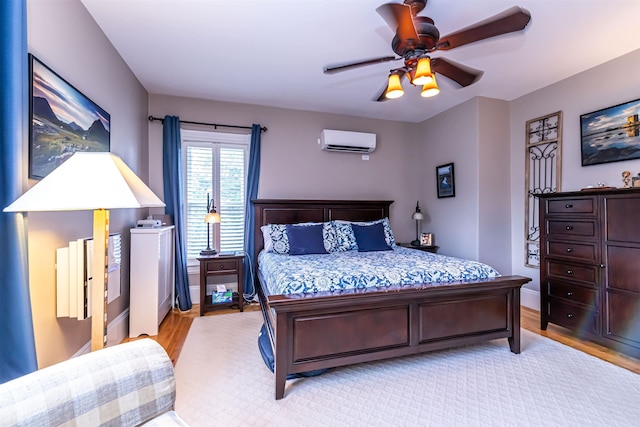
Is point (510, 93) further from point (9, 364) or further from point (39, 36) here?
point (9, 364)

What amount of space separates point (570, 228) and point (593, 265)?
381 mm

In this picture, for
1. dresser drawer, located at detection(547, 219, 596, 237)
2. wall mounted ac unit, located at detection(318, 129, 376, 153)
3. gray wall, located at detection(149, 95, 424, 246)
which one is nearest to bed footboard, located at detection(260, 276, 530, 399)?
dresser drawer, located at detection(547, 219, 596, 237)

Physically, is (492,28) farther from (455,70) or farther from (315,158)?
(315,158)

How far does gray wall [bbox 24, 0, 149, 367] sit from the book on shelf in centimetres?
95

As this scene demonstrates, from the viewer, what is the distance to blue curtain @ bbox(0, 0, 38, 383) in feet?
4.24

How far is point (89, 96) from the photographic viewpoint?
7.57ft

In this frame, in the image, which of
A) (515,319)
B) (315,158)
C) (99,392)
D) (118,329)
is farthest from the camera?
(315,158)

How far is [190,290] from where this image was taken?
3.95 meters

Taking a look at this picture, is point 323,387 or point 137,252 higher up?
point 137,252

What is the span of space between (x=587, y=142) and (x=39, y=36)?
477 cm

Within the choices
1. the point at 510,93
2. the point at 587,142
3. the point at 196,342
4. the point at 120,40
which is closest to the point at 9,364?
the point at 196,342

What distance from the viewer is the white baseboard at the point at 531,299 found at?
12.0 feet

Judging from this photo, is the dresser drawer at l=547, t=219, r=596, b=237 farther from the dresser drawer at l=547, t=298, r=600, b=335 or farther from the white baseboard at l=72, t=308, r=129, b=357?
the white baseboard at l=72, t=308, r=129, b=357

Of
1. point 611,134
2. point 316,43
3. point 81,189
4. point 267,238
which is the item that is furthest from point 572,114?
point 81,189
